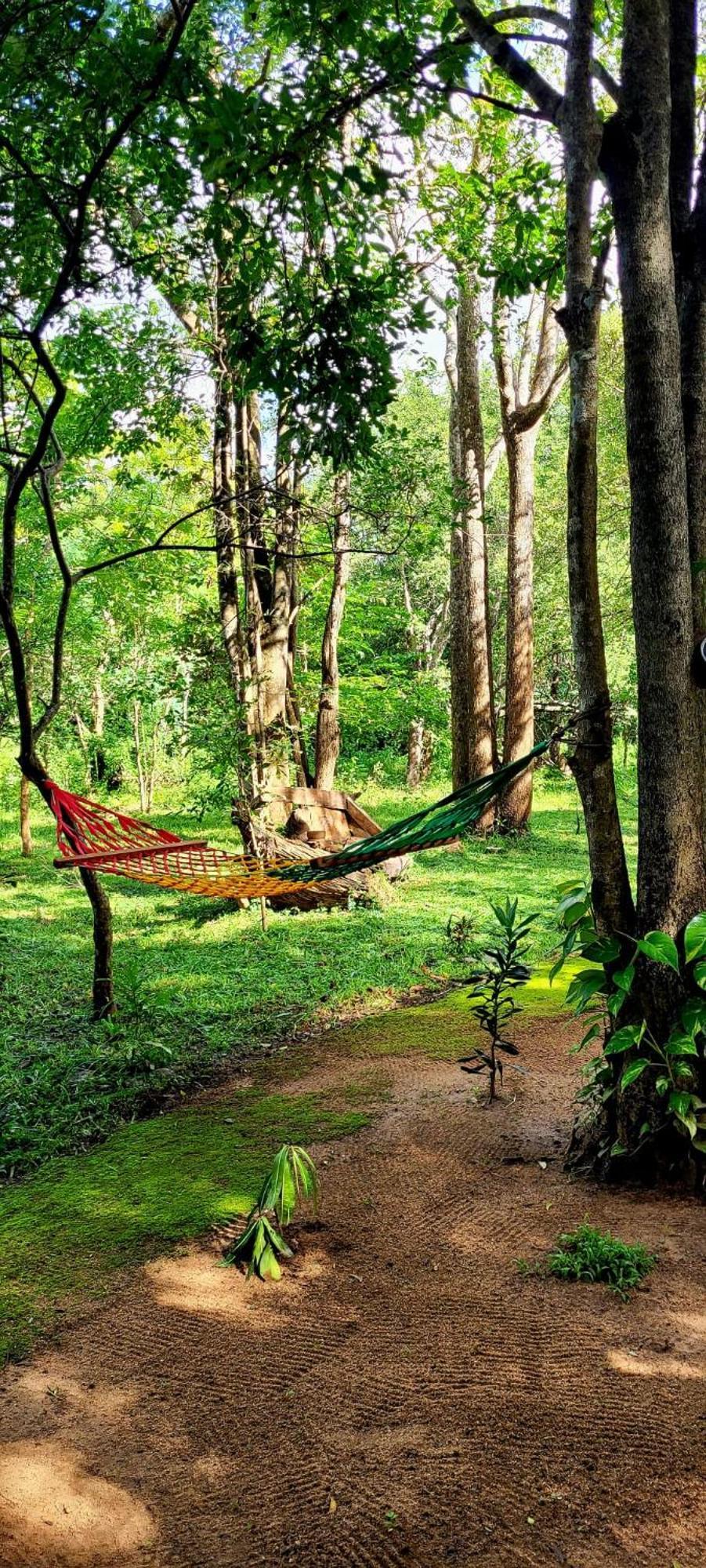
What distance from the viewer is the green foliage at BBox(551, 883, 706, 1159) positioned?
2092 millimetres

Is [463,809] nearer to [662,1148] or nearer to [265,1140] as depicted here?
[662,1148]

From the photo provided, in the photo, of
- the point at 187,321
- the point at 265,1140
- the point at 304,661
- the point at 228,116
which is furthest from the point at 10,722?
the point at 228,116

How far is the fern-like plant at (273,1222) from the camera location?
209 centimetres

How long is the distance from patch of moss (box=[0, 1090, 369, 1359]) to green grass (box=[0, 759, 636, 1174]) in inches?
8.2

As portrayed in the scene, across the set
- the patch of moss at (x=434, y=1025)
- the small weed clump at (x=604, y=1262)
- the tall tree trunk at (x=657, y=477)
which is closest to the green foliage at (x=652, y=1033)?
the tall tree trunk at (x=657, y=477)

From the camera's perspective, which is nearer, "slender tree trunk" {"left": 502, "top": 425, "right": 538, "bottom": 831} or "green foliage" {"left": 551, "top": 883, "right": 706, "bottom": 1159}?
"green foliage" {"left": 551, "top": 883, "right": 706, "bottom": 1159}

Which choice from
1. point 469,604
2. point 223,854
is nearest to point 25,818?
point 469,604

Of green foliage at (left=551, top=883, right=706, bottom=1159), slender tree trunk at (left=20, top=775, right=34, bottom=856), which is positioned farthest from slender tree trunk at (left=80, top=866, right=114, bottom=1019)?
slender tree trunk at (left=20, top=775, right=34, bottom=856)

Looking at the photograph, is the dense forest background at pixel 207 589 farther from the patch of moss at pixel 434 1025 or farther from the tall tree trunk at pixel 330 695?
the patch of moss at pixel 434 1025

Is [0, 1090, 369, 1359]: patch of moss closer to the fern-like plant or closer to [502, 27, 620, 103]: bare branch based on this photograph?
the fern-like plant

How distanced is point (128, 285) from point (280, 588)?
301cm

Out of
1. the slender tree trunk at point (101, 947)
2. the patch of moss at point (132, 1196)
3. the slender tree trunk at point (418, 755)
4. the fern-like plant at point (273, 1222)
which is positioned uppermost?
the slender tree trunk at point (418, 755)

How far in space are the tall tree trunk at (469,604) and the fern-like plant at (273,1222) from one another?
563cm

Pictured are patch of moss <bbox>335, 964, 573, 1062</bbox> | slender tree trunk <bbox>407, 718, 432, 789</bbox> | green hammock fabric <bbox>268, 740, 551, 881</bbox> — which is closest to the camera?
green hammock fabric <bbox>268, 740, 551, 881</bbox>
